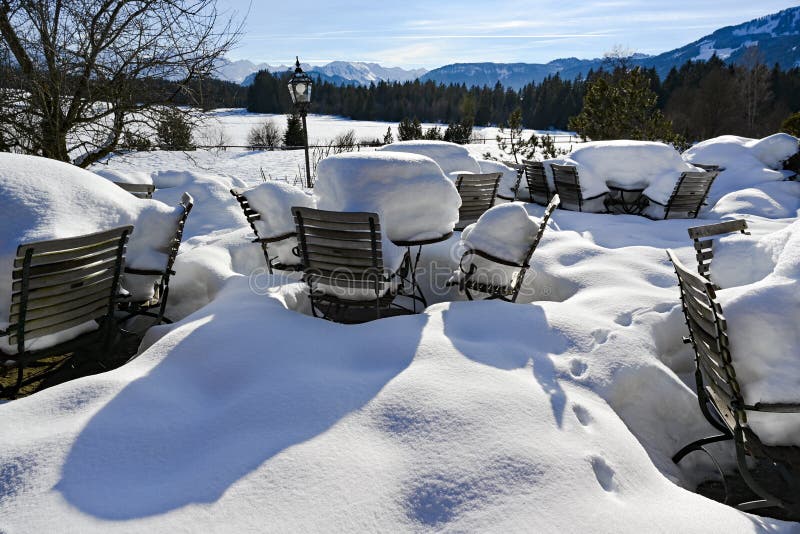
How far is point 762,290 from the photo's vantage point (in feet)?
7.32

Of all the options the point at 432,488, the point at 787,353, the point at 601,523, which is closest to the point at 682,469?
the point at 787,353

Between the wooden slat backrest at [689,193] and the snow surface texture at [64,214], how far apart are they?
749 centimetres

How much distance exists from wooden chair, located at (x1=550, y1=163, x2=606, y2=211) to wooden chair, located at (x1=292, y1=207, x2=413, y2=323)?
5684 mm

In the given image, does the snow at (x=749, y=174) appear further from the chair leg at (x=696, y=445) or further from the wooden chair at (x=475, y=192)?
the chair leg at (x=696, y=445)

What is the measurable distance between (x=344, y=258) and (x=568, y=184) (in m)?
6.31

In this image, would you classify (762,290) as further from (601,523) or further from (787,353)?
(601,523)

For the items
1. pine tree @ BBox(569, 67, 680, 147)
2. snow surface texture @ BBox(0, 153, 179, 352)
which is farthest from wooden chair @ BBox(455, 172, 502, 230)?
pine tree @ BBox(569, 67, 680, 147)

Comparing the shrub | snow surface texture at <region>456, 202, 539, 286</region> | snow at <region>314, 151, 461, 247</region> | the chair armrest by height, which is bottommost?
the chair armrest

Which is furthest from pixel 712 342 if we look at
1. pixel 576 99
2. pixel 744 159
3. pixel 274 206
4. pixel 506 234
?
pixel 576 99

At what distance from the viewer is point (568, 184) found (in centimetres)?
855

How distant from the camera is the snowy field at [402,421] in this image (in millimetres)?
1718

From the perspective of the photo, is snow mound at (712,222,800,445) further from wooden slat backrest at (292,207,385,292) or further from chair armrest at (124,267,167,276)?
chair armrest at (124,267,167,276)

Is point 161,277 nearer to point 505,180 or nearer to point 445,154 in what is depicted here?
point 445,154

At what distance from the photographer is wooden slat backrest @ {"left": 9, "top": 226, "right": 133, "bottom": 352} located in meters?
2.65
